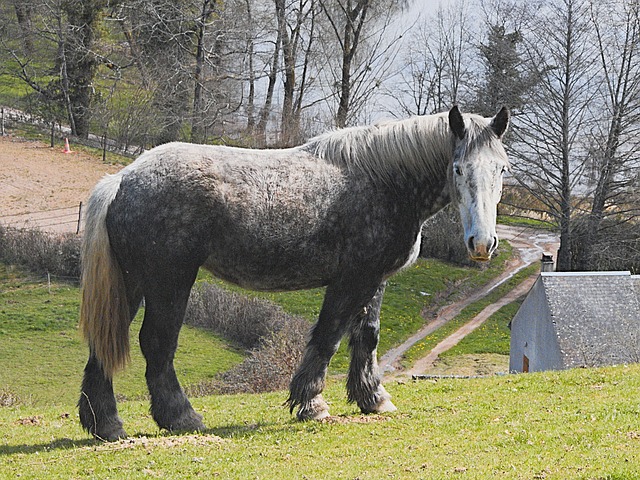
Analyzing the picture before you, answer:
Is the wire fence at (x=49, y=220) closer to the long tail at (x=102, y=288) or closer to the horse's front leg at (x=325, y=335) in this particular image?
the long tail at (x=102, y=288)

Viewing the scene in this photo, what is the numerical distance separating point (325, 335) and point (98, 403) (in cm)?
238

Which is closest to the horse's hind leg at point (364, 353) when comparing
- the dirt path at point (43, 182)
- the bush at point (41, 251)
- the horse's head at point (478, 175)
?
the horse's head at point (478, 175)

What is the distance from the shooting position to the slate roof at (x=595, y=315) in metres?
22.1

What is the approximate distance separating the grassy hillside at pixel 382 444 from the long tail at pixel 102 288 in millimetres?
981

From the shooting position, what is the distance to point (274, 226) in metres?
8.09

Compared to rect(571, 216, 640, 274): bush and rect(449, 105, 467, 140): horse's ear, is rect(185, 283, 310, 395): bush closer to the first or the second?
rect(571, 216, 640, 274): bush

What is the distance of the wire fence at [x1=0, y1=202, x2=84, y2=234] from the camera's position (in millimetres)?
41875

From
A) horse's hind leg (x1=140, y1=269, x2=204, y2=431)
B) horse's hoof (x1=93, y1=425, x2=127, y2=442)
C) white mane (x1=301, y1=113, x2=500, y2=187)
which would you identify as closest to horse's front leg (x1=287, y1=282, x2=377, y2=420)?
horse's hind leg (x1=140, y1=269, x2=204, y2=431)

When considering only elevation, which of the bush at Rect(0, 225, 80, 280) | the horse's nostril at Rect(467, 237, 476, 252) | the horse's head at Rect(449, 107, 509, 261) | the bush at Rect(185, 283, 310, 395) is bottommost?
the bush at Rect(185, 283, 310, 395)

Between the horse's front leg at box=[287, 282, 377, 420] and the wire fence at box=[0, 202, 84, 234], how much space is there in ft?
111

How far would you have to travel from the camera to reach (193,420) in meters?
8.34

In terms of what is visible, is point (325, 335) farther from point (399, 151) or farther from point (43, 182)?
point (43, 182)

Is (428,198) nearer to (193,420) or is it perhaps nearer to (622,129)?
(193,420)

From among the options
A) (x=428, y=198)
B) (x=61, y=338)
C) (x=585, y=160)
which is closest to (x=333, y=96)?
(x=585, y=160)
